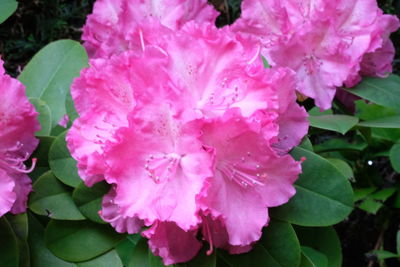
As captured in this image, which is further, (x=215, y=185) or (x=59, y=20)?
(x=59, y=20)

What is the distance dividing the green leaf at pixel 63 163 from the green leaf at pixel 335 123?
46cm

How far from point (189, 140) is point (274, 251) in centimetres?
26

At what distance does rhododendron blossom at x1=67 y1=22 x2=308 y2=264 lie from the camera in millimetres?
775

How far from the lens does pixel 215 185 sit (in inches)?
31.7

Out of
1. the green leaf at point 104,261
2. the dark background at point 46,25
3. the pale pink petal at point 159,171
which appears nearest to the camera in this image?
the pale pink petal at point 159,171

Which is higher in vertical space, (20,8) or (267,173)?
(267,173)

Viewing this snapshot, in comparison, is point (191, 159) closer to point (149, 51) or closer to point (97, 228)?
point (149, 51)

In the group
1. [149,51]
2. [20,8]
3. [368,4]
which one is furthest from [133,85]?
[20,8]

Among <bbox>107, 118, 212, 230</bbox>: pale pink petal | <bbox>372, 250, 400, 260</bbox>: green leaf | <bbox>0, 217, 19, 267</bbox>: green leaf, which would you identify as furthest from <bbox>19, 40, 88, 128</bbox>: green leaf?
<bbox>372, 250, 400, 260</bbox>: green leaf

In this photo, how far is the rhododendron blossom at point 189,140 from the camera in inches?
30.5

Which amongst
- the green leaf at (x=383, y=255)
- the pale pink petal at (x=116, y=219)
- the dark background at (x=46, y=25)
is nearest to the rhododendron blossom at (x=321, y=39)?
the pale pink petal at (x=116, y=219)

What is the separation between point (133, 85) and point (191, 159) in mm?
141

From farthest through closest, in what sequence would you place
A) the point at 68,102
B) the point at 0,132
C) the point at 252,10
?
the point at 252,10
the point at 68,102
the point at 0,132

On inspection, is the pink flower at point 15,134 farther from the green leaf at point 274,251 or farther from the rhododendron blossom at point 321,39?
the rhododendron blossom at point 321,39
